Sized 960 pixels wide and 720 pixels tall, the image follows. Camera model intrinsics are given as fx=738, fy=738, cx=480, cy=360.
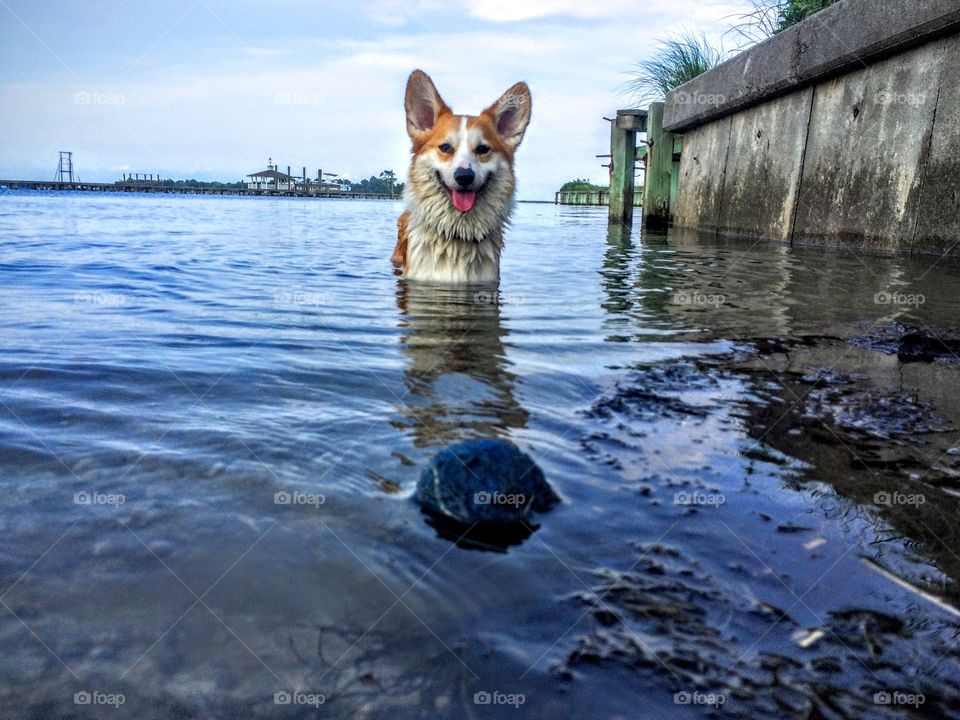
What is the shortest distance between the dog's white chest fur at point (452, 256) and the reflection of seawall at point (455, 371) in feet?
2.46

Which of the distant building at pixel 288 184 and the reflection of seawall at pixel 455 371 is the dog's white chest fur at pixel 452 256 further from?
the distant building at pixel 288 184

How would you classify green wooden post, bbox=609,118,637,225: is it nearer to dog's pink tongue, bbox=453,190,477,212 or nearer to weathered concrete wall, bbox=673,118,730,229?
weathered concrete wall, bbox=673,118,730,229

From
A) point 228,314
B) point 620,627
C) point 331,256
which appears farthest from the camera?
point 331,256

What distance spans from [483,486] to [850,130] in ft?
27.7

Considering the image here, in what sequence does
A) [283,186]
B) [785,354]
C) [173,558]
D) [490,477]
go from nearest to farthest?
[173,558] < [490,477] < [785,354] < [283,186]

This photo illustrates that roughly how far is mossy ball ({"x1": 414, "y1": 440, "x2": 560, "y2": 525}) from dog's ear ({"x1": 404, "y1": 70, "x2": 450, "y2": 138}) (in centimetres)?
536

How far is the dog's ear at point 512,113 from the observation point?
282 inches

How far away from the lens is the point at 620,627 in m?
1.77

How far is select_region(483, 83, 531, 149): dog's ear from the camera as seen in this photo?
7167 millimetres

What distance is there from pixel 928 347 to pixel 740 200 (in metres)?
8.50

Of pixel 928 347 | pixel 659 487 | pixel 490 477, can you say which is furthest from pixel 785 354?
pixel 490 477

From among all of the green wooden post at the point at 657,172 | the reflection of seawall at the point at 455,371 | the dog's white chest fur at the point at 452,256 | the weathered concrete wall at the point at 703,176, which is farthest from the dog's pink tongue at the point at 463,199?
the green wooden post at the point at 657,172

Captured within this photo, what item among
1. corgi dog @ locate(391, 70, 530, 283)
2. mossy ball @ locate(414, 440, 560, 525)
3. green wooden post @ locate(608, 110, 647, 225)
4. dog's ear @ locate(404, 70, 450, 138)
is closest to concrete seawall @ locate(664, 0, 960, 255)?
corgi dog @ locate(391, 70, 530, 283)

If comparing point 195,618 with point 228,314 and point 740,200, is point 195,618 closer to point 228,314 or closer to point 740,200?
point 228,314
